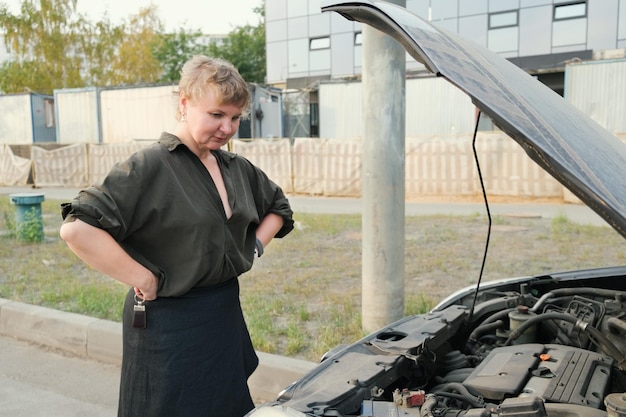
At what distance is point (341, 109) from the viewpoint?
67.4ft

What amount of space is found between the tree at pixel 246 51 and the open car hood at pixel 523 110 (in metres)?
41.3

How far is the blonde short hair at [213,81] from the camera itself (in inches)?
82.3

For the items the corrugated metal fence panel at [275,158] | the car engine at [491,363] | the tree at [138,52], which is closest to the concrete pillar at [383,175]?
the car engine at [491,363]

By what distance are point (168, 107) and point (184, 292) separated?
68.1ft

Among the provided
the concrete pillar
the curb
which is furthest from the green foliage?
the concrete pillar

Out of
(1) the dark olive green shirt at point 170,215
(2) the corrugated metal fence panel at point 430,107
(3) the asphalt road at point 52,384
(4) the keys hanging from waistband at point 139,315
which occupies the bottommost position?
(3) the asphalt road at point 52,384

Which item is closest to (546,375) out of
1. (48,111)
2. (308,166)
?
(308,166)

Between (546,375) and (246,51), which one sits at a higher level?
(246,51)

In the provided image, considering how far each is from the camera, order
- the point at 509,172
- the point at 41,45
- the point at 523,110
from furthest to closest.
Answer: the point at 41,45 → the point at 509,172 → the point at 523,110

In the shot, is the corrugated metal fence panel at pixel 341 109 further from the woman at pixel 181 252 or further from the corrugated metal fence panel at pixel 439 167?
the woman at pixel 181 252

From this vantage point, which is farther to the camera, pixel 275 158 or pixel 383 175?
pixel 275 158

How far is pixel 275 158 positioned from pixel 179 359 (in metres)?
14.5

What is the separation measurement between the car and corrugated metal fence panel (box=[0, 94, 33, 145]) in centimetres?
2570

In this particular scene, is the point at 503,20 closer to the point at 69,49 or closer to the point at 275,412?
the point at 69,49
